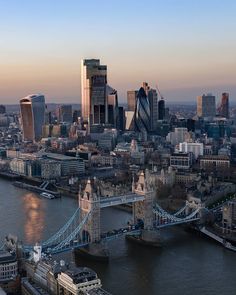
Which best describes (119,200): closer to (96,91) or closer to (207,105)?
(96,91)

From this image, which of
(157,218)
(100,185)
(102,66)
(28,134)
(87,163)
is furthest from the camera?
(102,66)

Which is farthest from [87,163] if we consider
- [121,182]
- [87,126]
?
[87,126]

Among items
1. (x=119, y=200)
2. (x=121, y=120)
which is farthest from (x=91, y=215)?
(x=121, y=120)

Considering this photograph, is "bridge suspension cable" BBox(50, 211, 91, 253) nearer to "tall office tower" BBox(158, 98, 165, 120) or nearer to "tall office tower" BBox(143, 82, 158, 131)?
"tall office tower" BBox(143, 82, 158, 131)

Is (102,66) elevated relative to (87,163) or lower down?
elevated

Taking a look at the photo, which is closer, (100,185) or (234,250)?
(234,250)

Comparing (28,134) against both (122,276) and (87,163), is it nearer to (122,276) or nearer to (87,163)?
(87,163)

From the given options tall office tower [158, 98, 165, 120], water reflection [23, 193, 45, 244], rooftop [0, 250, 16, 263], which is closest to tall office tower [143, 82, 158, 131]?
tall office tower [158, 98, 165, 120]
